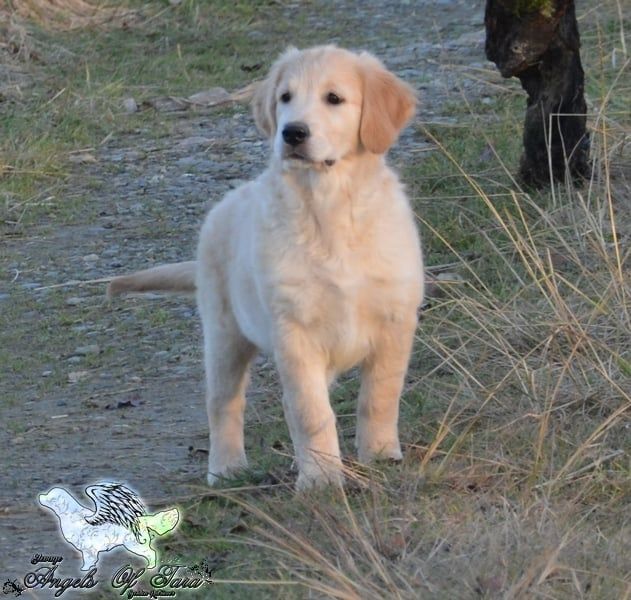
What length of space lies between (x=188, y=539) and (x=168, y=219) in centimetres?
360

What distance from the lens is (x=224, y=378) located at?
4320 millimetres

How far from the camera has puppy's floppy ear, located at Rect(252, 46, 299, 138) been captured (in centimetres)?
411

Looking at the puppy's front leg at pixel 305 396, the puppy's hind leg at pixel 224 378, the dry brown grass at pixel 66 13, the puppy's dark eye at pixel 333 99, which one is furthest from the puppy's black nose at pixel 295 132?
the dry brown grass at pixel 66 13

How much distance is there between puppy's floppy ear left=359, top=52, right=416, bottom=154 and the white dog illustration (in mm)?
1198

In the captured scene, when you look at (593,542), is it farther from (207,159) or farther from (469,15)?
(469,15)

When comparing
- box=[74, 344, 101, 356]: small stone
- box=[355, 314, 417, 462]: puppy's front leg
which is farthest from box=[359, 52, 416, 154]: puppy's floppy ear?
box=[74, 344, 101, 356]: small stone

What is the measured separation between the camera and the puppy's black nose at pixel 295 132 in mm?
3855

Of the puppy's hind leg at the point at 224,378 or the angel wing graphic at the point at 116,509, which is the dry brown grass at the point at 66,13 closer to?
the puppy's hind leg at the point at 224,378

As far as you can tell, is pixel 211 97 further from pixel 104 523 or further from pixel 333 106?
pixel 104 523

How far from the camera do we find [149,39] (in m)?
10.2

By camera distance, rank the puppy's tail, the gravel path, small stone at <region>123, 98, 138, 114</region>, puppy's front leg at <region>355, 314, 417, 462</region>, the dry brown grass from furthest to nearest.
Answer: the dry brown grass, small stone at <region>123, 98, 138, 114</region>, the puppy's tail, the gravel path, puppy's front leg at <region>355, 314, 417, 462</region>

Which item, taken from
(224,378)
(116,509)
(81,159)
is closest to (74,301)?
(224,378)

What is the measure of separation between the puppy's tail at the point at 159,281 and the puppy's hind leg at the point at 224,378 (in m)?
0.22

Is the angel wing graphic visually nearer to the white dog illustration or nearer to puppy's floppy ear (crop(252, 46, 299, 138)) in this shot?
the white dog illustration
